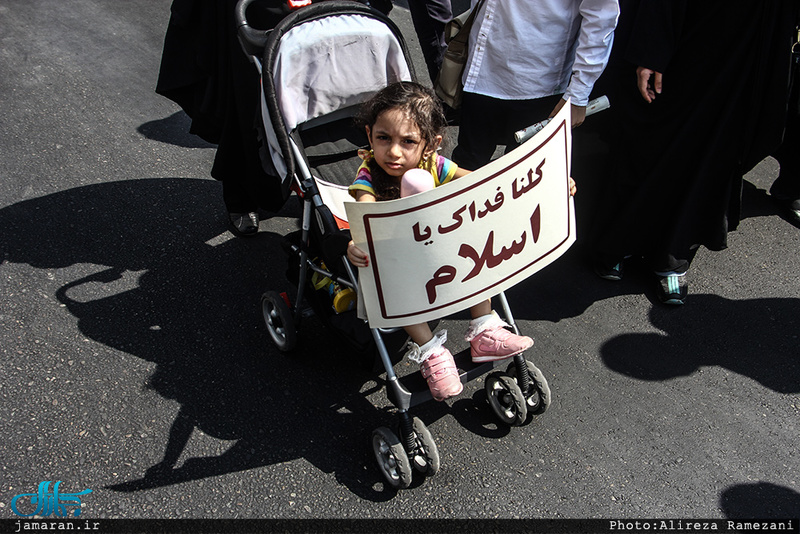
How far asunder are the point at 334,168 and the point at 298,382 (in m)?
1.03

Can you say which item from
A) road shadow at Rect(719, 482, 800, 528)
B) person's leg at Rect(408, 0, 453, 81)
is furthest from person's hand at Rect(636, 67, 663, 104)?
road shadow at Rect(719, 482, 800, 528)

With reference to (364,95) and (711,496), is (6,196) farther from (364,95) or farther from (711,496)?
(711,496)

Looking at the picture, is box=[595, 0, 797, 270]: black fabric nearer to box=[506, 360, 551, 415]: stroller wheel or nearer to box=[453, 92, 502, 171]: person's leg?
box=[453, 92, 502, 171]: person's leg

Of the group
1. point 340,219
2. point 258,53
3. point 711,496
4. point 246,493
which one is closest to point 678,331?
point 711,496

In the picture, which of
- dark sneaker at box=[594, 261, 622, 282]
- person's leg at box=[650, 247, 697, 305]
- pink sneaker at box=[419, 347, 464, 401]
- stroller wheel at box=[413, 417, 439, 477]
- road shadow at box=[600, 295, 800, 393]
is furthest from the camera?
dark sneaker at box=[594, 261, 622, 282]

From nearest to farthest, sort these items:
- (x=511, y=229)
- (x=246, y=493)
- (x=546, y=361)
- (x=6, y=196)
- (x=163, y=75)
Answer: (x=511, y=229), (x=246, y=493), (x=546, y=361), (x=163, y=75), (x=6, y=196)

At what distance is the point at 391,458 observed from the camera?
2.48 m

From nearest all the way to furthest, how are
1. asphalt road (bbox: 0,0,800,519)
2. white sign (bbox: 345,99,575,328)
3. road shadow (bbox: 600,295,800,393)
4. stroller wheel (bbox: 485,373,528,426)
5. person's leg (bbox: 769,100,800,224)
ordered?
white sign (bbox: 345,99,575,328)
asphalt road (bbox: 0,0,800,519)
stroller wheel (bbox: 485,373,528,426)
road shadow (bbox: 600,295,800,393)
person's leg (bbox: 769,100,800,224)

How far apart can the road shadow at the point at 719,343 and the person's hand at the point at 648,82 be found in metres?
1.17

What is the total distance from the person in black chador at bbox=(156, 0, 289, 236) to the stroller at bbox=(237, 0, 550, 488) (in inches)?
12.9

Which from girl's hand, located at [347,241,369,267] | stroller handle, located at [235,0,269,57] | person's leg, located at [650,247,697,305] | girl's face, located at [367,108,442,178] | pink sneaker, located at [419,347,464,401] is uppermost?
stroller handle, located at [235,0,269,57]

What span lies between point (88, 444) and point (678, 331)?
9.54 feet

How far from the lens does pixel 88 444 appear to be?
265 cm

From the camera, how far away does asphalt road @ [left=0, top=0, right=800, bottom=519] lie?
2.54 m
